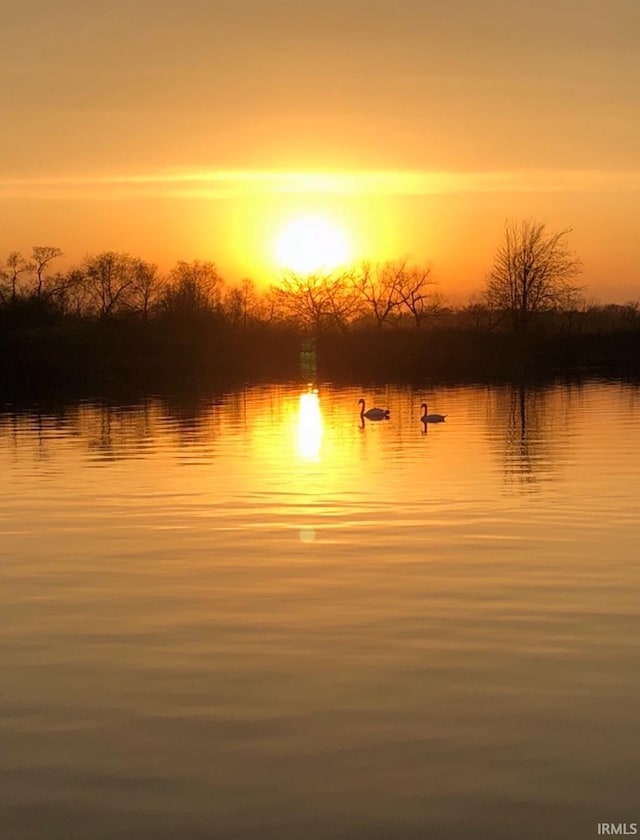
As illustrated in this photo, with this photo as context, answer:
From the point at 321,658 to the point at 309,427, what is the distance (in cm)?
2672

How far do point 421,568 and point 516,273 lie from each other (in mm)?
80508

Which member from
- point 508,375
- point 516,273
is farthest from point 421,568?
point 516,273

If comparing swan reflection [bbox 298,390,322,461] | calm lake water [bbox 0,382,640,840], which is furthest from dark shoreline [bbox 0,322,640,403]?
calm lake water [bbox 0,382,640,840]

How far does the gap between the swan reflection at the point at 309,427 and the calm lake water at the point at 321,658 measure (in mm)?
6406

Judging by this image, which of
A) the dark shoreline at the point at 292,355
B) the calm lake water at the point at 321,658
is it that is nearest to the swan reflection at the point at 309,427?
the calm lake water at the point at 321,658

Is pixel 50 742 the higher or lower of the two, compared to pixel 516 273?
lower

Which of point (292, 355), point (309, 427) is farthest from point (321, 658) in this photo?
point (292, 355)

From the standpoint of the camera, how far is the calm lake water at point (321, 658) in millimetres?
6910

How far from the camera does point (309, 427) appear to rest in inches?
1430

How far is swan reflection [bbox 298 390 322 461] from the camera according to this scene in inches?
1112

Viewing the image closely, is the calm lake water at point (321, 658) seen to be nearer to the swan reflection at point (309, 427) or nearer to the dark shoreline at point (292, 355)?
the swan reflection at point (309, 427)

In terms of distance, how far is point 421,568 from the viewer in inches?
520

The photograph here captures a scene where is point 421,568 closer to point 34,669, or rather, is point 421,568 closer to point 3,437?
point 34,669

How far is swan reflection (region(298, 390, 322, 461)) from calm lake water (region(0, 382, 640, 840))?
641cm
